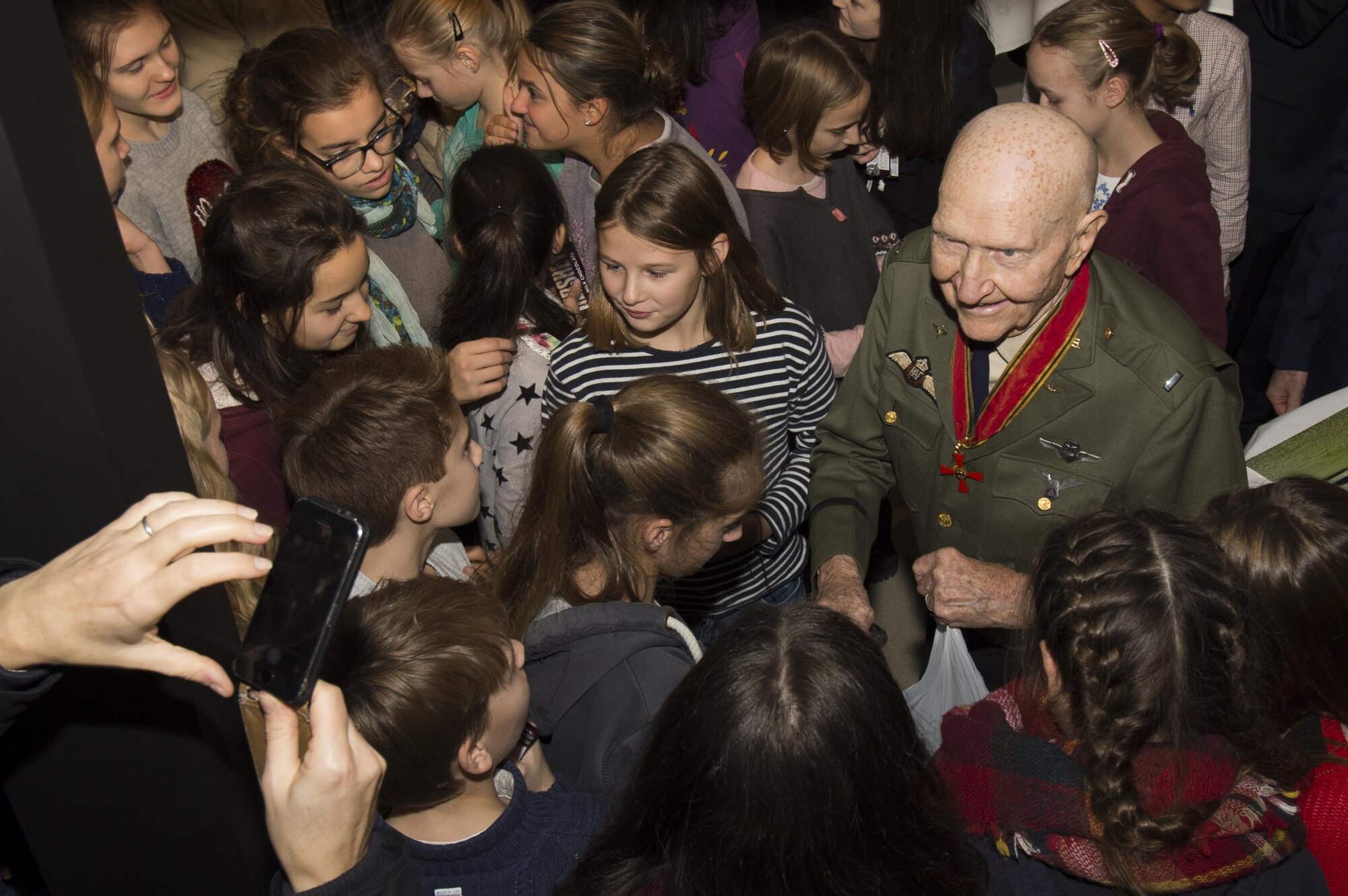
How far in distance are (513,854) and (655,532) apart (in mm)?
733

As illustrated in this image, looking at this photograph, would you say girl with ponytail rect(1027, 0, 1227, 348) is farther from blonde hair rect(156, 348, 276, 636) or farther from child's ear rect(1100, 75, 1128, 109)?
blonde hair rect(156, 348, 276, 636)

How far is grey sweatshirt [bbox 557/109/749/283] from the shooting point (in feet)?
10.5

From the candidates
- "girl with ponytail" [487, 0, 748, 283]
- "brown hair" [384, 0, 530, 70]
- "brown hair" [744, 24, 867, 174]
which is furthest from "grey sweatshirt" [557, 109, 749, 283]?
"brown hair" [384, 0, 530, 70]

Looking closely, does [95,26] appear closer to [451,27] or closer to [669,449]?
[451,27]

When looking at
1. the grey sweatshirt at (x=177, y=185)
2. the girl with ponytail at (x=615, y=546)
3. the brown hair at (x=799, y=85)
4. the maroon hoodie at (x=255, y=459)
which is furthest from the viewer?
the brown hair at (x=799, y=85)

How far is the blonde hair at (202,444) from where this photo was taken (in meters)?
2.08

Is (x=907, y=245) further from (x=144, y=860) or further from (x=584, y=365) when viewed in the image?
(x=144, y=860)

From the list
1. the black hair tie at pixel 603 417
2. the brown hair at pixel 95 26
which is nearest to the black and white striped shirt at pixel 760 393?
the black hair tie at pixel 603 417

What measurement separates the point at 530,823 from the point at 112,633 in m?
0.85

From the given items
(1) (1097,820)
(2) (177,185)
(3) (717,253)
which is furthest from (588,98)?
(1) (1097,820)

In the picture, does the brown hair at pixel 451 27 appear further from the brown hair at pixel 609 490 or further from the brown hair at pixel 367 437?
the brown hair at pixel 609 490

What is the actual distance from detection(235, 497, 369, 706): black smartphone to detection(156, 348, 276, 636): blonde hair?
3.22 ft

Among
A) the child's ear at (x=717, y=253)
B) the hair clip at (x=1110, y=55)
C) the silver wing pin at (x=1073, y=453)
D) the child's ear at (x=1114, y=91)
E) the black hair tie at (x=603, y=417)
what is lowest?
the silver wing pin at (x=1073, y=453)

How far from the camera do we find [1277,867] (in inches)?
57.1
